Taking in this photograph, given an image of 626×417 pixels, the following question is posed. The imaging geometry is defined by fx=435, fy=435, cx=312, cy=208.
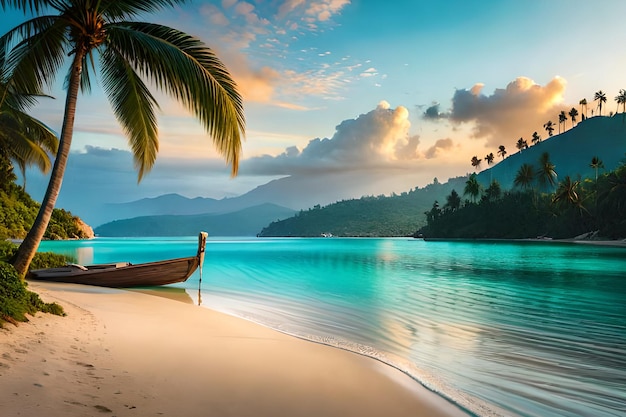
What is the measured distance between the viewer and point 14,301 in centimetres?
663

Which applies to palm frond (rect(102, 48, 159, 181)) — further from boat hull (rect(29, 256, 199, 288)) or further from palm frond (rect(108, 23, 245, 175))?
boat hull (rect(29, 256, 199, 288))

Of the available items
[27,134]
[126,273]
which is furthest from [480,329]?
[27,134]

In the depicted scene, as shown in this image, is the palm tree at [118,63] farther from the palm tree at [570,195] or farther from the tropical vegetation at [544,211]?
the palm tree at [570,195]

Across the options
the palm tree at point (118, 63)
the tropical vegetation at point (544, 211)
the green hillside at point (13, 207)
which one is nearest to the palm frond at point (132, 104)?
the palm tree at point (118, 63)

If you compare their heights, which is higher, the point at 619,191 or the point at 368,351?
the point at 619,191

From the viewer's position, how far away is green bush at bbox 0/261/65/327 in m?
6.20

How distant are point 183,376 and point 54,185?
648 cm

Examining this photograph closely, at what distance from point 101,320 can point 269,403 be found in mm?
5201

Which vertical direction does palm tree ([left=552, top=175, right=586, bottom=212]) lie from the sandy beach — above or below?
above

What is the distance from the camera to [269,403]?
14.5ft

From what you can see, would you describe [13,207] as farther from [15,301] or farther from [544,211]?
[544,211]

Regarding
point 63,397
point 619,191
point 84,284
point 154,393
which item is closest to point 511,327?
point 154,393

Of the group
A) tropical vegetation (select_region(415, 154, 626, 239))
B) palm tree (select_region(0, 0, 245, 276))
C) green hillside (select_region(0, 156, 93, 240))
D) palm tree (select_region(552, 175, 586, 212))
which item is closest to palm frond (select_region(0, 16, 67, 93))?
palm tree (select_region(0, 0, 245, 276))

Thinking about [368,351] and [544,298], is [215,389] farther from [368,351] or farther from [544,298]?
[544,298]
